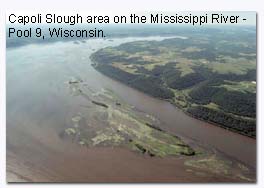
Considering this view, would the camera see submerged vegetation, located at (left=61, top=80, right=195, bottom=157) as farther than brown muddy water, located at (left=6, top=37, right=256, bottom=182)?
Yes

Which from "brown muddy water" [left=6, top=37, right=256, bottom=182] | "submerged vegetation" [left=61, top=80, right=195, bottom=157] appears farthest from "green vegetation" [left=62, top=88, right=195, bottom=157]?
"brown muddy water" [left=6, top=37, right=256, bottom=182]

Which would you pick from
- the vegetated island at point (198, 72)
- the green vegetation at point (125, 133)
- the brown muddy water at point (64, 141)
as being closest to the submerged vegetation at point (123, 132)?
the green vegetation at point (125, 133)

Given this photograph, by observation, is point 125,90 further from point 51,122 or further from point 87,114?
point 51,122

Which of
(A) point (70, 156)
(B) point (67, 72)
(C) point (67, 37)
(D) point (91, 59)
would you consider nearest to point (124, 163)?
(A) point (70, 156)

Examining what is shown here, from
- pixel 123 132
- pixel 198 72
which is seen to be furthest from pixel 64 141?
pixel 198 72

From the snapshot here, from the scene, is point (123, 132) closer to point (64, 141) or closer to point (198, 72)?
point (64, 141)

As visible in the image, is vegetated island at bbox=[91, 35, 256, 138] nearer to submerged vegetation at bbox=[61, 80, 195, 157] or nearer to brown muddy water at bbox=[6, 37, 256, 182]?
brown muddy water at bbox=[6, 37, 256, 182]
